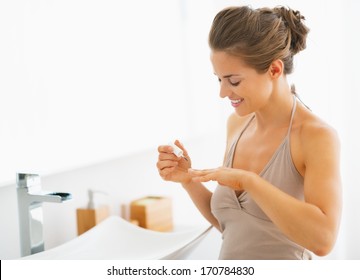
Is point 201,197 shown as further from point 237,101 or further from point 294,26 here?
point 294,26

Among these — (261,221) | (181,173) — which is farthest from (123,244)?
(261,221)

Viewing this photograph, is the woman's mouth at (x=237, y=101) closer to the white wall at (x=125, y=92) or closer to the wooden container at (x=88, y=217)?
the white wall at (x=125, y=92)

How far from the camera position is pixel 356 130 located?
7.86ft

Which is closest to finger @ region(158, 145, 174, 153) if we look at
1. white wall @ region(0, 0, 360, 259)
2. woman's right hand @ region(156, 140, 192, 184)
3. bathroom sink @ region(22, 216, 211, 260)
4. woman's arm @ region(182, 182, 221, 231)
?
woman's right hand @ region(156, 140, 192, 184)

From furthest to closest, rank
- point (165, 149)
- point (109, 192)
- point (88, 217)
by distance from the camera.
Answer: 1. point (109, 192)
2. point (88, 217)
3. point (165, 149)

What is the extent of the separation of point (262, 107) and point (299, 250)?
40cm

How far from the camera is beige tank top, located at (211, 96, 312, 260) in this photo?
1266 mm

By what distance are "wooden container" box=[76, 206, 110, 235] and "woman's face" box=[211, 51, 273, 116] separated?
0.72m

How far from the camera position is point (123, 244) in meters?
1.58

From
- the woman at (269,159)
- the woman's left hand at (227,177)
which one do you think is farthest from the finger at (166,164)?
the woman's left hand at (227,177)

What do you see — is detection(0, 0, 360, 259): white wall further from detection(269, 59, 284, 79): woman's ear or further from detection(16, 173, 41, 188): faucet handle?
detection(269, 59, 284, 79): woman's ear

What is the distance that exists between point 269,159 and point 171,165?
0.27m

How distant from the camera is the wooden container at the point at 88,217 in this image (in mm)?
1725
